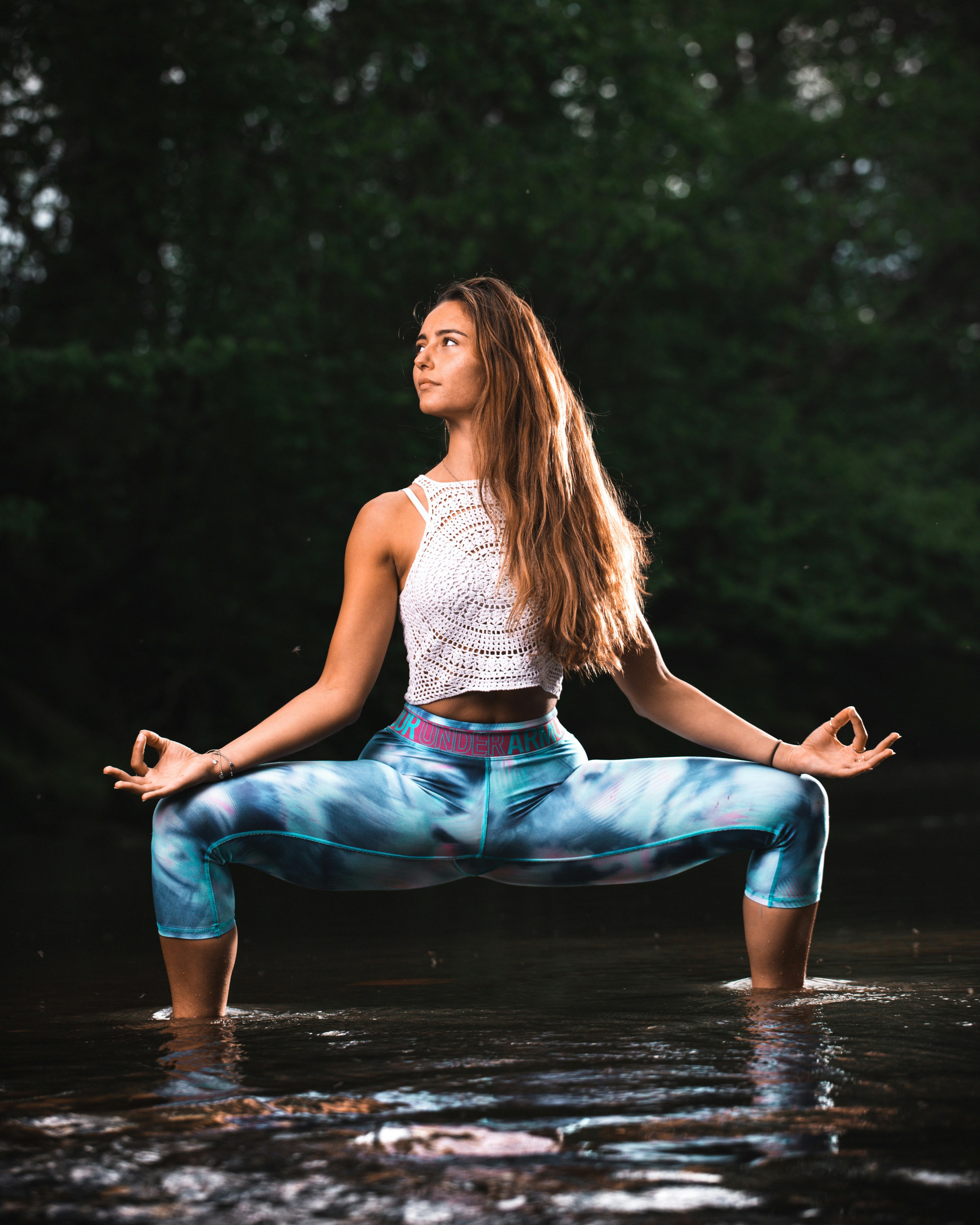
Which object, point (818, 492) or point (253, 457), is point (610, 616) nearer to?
point (253, 457)

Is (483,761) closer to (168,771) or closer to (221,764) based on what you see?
(221,764)

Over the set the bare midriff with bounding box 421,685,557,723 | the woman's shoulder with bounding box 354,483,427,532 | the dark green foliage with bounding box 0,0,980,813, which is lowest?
the bare midriff with bounding box 421,685,557,723

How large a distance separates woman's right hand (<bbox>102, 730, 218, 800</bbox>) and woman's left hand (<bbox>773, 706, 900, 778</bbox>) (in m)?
1.40

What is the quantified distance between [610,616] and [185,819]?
1142 mm

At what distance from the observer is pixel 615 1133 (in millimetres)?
2377

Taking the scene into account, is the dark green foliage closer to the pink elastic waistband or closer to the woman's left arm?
the woman's left arm

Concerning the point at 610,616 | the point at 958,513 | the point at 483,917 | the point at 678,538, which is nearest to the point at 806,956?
the point at 610,616

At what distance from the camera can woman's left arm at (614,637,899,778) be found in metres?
3.53

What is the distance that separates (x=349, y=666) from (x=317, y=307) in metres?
10.7

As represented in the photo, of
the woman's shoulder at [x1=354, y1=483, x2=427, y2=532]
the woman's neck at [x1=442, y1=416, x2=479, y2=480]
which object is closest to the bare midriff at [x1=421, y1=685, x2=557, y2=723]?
the woman's shoulder at [x1=354, y1=483, x2=427, y2=532]

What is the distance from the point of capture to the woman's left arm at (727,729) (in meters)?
3.53

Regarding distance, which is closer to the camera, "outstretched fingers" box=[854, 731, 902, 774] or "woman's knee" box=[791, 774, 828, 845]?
"outstretched fingers" box=[854, 731, 902, 774]

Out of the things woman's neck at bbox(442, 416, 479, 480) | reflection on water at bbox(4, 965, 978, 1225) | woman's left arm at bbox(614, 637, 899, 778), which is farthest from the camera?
woman's neck at bbox(442, 416, 479, 480)

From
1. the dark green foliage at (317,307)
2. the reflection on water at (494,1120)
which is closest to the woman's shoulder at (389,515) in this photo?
the reflection on water at (494,1120)
